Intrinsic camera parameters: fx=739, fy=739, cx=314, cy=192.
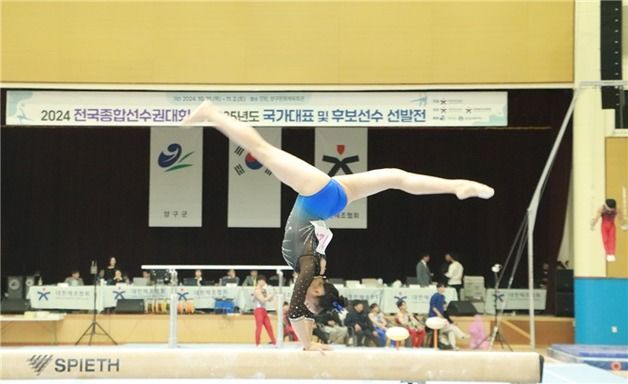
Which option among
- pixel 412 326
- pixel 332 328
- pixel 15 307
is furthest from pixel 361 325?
pixel 15 307

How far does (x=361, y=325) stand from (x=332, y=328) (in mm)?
637

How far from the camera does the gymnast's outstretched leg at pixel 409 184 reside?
17.7 ft

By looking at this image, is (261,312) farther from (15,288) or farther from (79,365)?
(79,365)

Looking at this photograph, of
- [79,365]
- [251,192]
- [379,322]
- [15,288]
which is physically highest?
[251,192]

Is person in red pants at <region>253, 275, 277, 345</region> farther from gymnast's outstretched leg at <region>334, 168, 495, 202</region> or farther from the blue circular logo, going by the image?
gymnast's outstretched leg at <region>334, 168, 495, 202</region>

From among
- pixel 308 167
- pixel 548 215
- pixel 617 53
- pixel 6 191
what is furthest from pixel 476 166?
pixel 308 167

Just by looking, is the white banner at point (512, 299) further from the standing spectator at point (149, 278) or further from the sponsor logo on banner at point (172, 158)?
the sponsor logo on banner at point (172, 158)

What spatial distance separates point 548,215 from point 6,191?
44.3ft

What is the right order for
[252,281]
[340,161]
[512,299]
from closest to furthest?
[252,281] < [512,299] < [340,161]

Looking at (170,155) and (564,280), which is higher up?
(170,155)

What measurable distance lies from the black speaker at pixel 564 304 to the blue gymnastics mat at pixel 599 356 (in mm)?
2364

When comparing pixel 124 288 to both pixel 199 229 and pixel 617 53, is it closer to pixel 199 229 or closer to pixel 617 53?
pixel 199 229

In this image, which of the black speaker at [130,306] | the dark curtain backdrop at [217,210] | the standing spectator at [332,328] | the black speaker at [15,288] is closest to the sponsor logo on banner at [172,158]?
the dark curtain backdrop at [217,210]

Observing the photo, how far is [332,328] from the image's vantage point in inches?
537
